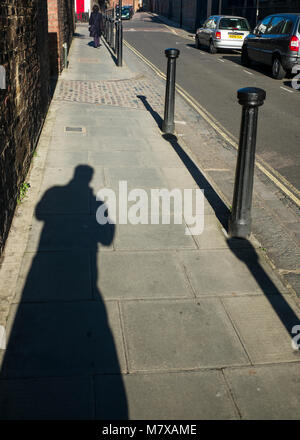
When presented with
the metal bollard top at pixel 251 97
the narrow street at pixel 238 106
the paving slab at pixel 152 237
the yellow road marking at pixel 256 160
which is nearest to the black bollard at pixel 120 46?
the narrow street at pixel 238 106

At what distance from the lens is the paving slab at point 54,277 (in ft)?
13.0

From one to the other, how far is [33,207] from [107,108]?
6.04 metres

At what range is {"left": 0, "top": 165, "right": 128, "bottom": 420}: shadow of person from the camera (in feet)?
9.55

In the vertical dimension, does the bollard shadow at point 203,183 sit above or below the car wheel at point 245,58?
below

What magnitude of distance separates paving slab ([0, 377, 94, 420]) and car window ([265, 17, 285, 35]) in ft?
54.1

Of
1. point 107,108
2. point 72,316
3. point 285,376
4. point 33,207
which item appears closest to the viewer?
point 285,376

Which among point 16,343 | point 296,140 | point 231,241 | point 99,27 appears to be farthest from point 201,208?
point 99,27

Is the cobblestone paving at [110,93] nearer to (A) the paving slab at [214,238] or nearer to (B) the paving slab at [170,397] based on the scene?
(A) the paving slab at [214,238]

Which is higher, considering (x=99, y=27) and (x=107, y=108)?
(x=99, y=27)

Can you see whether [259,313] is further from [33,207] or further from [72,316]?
[33,207]

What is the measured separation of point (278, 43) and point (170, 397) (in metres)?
15.9

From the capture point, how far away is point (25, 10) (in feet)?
22.3

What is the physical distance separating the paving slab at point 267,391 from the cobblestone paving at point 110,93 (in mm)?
8972
